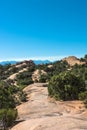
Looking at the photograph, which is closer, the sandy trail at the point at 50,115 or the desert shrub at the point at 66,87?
the sandy trail at the point at 50,115

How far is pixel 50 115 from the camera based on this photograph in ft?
114

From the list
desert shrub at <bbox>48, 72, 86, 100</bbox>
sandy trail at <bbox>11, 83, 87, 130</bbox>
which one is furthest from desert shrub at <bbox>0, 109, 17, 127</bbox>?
desert shrub at <bbox>48, 72, 86, 100</bbox>

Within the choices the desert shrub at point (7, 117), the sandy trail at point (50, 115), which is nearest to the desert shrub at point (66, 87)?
the sandy trail at point (50, 115)

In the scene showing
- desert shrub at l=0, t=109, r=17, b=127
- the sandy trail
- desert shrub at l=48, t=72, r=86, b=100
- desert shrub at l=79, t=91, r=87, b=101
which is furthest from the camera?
desert shrub at l=48, t=72, r=86, b=100

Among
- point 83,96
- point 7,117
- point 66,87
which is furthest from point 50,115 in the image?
point 66,87

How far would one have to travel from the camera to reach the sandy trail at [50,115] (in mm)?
24656

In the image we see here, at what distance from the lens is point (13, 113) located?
30125 millimetres

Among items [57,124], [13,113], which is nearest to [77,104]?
[13,113]

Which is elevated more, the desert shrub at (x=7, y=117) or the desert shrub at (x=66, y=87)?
the desert shrub at (x=66, y=87)

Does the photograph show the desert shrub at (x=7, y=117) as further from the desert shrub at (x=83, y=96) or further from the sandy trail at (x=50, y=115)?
the desert shrub at (x=83, y=96)

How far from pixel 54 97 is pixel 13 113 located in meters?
18.9

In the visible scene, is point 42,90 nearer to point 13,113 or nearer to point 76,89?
point 76,89

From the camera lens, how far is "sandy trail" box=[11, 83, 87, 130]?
24656 millimetres

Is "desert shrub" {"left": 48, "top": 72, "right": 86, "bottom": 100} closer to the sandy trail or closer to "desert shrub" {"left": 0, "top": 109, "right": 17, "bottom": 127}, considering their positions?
the sandy trail
